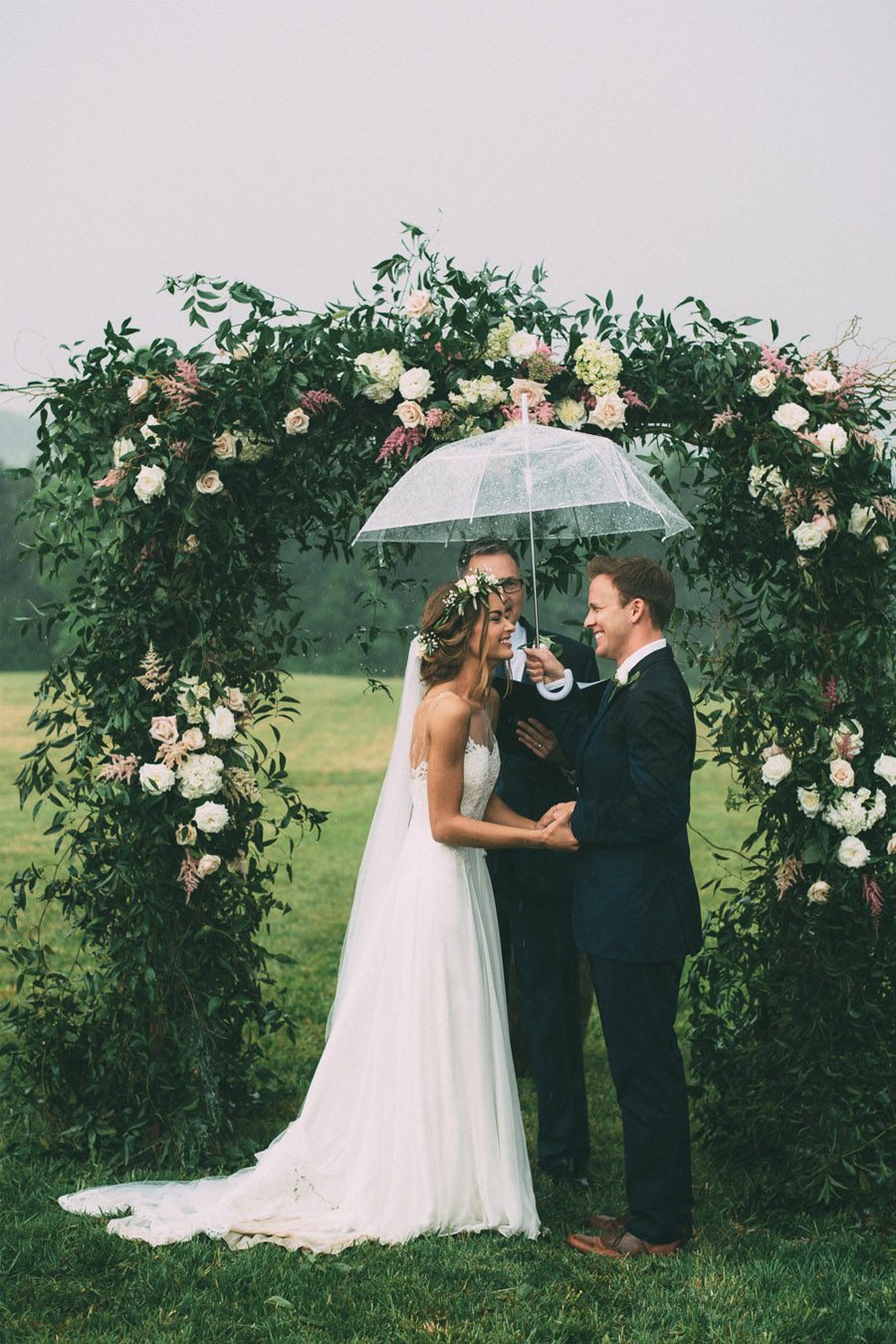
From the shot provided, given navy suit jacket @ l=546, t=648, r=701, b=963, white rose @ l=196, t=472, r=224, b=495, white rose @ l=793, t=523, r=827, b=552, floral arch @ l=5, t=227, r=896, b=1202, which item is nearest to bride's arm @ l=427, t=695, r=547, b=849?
navy suit jacket @ l=546, t=648, r=701, b=963

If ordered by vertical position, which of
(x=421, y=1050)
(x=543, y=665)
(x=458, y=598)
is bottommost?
(x=421, y=1050)

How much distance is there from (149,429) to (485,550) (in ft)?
4.34

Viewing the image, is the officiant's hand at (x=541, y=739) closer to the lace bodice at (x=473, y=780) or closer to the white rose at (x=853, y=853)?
the lace bodice at (x=473, y=780)

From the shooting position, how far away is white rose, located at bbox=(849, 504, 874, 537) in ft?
15.1

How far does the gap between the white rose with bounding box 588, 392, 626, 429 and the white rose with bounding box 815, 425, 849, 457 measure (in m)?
0.73

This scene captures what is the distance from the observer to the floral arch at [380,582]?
463cm

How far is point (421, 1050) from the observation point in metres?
4.26

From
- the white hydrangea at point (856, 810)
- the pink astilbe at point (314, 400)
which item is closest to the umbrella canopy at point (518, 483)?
the pink astilbe at point (314, 400)

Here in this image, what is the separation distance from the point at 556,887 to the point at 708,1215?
1.28 m

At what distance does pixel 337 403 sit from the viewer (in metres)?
4.90

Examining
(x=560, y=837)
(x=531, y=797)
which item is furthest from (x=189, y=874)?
(x=560, y=837)

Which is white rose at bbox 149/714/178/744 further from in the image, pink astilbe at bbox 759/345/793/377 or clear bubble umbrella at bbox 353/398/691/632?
pink astilbe at bbox 759/345/793/377

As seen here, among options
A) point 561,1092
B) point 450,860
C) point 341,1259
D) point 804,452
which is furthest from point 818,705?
point 341,1259

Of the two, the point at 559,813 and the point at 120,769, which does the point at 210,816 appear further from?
the point at 559,813
